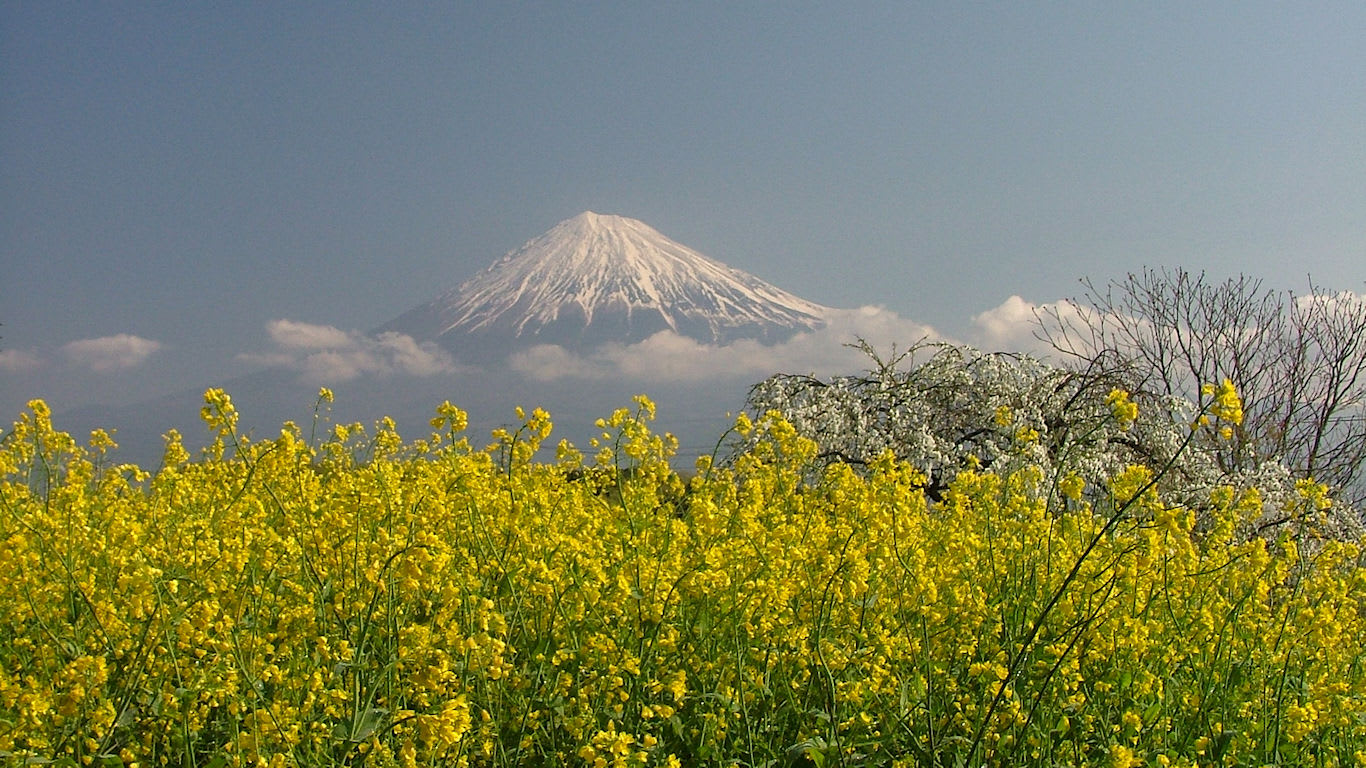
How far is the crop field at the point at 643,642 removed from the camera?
2986mm

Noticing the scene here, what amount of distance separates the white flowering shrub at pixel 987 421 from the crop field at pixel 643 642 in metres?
8.09

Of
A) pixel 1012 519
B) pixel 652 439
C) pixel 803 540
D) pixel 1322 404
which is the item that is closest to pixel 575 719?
pixel 803 540

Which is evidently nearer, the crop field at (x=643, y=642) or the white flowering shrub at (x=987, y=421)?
the crop field at (x=643, y=642)

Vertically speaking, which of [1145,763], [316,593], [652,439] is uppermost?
[652,439]

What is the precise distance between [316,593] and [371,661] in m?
0.39

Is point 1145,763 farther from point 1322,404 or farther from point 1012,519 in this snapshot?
point 1322,404

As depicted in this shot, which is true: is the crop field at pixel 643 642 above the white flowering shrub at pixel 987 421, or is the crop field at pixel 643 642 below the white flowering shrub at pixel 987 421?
below

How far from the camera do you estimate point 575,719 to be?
3184mm

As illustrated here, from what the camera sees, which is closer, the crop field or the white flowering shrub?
the crop field

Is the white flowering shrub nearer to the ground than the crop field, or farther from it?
farther from it

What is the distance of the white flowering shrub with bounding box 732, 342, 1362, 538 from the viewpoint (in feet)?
42.4

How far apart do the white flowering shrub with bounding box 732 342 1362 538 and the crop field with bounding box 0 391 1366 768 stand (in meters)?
8.09

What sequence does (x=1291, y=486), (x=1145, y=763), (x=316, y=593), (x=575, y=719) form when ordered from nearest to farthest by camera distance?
(x=575, y=719)
(x=1145, y=763)
(x=316, y=593)
(x=1291, y=486)

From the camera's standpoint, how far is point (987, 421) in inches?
531
